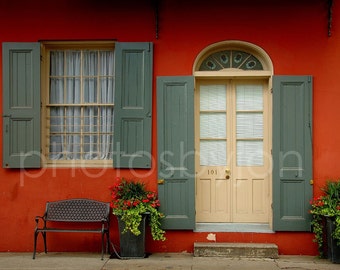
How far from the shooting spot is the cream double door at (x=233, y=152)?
7266mm

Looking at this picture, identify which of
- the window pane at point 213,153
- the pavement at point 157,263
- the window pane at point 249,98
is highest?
the window pane at point 249,98

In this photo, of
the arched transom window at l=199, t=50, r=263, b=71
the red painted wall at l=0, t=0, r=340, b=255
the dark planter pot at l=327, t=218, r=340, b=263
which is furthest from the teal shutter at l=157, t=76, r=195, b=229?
the dark planter pot at l=327, t=218, r=340, b=263

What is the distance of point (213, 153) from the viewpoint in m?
7.33

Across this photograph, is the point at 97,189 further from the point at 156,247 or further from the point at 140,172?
the point at 156,247

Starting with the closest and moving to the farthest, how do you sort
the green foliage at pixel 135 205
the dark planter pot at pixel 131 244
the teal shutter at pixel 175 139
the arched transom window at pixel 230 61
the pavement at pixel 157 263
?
1. the pavement at pixel 157 263
2. the green foliage at pixel 135 205
3. the dark planter pot at pixel 131 244
4. the teal shutter at pixel 175 139
5. the arched transom window at pixel 230 61

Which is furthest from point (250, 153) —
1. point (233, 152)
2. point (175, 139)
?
point (175, 139)

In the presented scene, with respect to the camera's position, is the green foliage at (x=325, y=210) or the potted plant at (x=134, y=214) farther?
the potted plant at (x=134, y=214)

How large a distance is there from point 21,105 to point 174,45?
2.63m

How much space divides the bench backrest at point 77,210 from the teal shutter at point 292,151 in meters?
2.71

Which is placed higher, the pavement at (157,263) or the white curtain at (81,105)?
the white curtain at (81,105)

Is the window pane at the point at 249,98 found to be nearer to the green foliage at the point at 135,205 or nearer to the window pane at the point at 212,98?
the window pane at the point at 212,98

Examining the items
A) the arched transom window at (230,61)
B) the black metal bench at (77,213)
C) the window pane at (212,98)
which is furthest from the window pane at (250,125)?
the black metal bench at (77,213)

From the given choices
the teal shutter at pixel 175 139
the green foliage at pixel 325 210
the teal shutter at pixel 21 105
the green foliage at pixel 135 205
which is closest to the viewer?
the green foliage at pixel 325 210

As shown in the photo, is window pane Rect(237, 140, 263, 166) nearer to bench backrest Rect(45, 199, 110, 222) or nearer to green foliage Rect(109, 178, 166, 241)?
green foliage Rect(109, 178, 166, 241)
